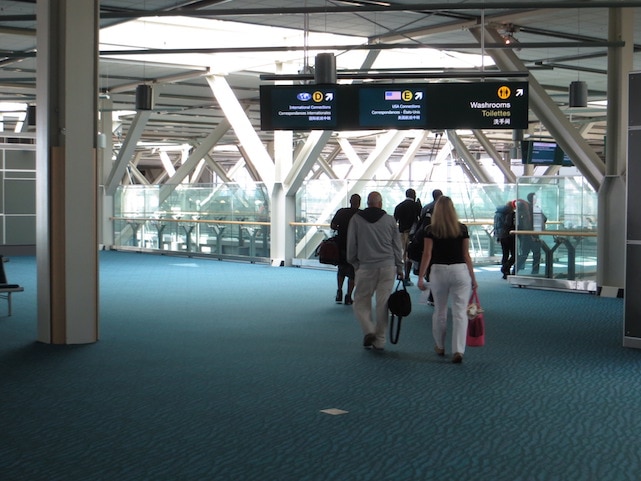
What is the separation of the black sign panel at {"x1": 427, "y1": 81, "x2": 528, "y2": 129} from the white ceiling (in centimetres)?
57

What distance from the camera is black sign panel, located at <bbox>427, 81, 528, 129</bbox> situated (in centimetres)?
1359

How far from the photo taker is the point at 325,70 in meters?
13.9

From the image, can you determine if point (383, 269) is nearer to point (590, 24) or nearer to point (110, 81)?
point (590, 24)

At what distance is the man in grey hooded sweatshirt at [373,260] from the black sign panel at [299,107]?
14.0 ft

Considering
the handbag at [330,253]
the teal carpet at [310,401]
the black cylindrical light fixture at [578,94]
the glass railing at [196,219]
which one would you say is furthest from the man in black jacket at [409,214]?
the glass railing at [196,219]

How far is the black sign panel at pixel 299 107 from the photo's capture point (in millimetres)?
13961

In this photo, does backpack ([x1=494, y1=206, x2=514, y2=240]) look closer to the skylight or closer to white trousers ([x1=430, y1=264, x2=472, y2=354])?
the skylight

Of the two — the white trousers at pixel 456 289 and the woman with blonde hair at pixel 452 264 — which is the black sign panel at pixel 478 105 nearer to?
the woman with blonde hair at pixel 452 264

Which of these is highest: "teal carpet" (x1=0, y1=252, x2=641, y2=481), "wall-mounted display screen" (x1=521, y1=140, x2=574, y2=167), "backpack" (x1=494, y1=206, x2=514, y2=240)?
"wall-mounted display screen" (x1=521, y1=140, x2=574, y2=167)

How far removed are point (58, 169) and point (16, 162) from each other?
1832 centimetres

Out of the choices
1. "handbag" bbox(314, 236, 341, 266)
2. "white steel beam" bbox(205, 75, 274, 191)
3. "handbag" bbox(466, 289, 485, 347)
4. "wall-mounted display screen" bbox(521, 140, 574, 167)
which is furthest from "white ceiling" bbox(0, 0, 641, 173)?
"handbag" bbox(466, 289, 485, 347)

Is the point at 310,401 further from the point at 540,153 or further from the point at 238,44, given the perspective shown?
the point at 540,153

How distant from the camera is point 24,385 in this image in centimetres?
782

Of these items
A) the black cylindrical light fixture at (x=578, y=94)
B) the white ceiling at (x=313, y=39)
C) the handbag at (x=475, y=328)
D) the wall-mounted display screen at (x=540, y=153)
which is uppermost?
the white ceiling at (x=313, y=39)
